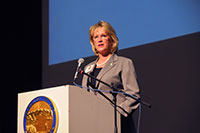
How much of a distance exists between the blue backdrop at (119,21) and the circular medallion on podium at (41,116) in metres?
1.31

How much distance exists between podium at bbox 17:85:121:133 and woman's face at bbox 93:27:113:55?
769 millimetres

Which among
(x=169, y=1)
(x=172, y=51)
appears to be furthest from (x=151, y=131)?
(x=169, y=1)

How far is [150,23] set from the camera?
2.76 m

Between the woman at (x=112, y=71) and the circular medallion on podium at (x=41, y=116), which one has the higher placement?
the woman at (x=112, y=71)

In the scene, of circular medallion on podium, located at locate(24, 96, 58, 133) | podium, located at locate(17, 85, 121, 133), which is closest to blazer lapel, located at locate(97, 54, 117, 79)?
podium, located at locate(17, 85, 121, 133)

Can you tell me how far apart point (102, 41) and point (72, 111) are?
1013mm

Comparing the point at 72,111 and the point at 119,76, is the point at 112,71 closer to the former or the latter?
the point at 119,76

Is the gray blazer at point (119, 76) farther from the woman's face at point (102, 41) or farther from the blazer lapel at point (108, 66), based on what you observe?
the woman's face at point (102, 41)

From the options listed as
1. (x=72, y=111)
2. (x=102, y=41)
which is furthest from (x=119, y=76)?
(x=72, y=111)

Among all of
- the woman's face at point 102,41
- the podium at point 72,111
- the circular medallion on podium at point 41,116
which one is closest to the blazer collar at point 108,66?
the woman's face at point 102,41

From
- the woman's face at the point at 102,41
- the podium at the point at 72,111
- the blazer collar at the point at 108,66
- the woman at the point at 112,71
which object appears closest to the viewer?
the podium at the point at 72,111

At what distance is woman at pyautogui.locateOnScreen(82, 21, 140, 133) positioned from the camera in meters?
2.16

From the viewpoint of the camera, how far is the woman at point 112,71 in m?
2.16

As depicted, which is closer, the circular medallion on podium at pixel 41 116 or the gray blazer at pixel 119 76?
the circular medallion on podium at pixel 41 116
